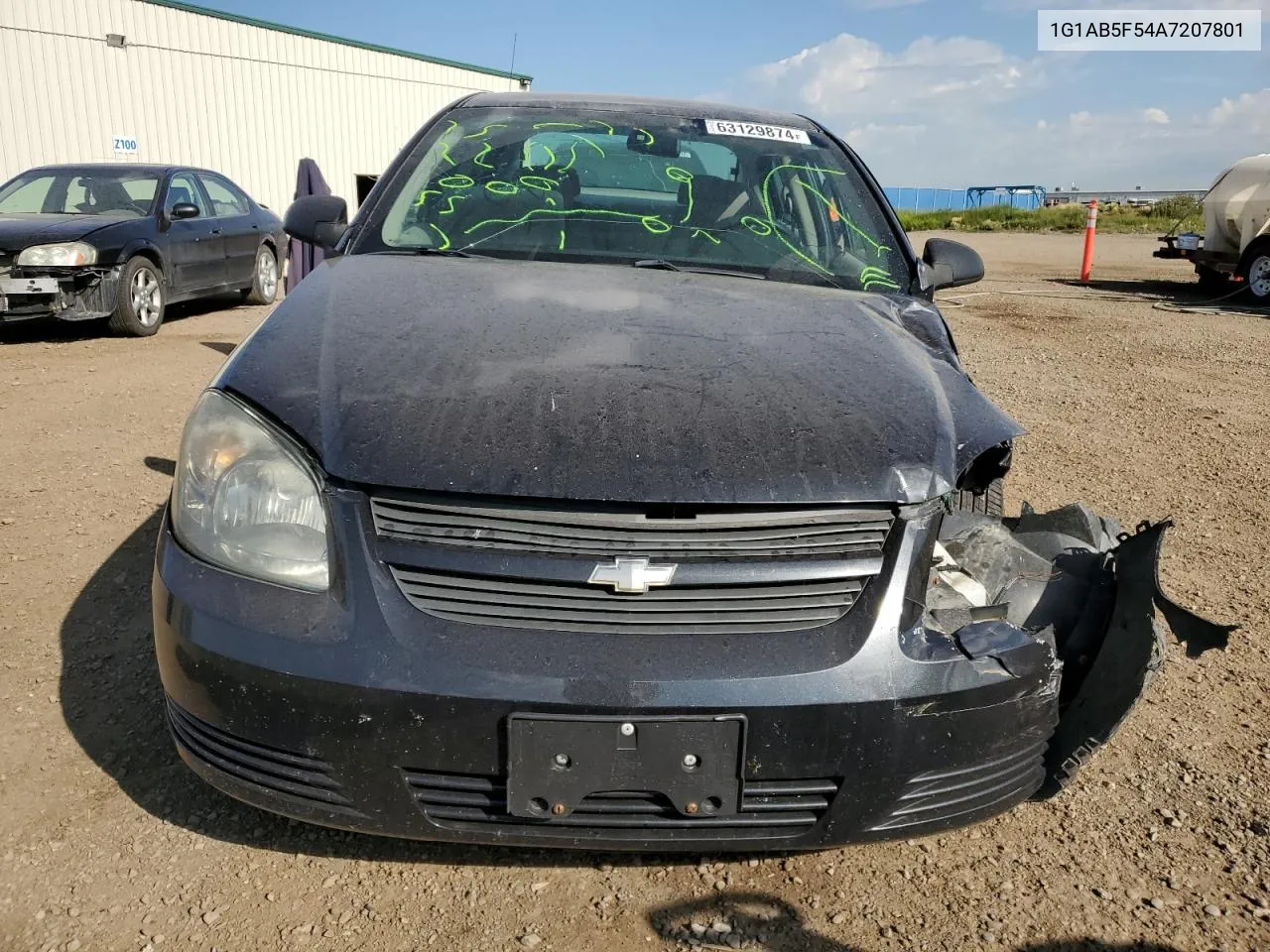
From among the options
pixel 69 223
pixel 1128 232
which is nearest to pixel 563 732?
pixel 69 223

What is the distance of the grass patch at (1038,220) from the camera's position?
39381 mm

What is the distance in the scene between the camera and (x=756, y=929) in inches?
76.6

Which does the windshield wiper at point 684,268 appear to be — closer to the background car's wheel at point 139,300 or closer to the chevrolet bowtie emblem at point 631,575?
the chevrolet bowtie emblem at point 631,575

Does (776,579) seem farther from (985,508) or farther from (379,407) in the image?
(985,508)

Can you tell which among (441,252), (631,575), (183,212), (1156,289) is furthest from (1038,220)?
(631,575)

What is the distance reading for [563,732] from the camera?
5.47ft

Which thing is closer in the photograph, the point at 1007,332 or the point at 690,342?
the point at 690,342

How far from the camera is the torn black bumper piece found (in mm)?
1670

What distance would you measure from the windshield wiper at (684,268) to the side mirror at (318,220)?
3.23ft

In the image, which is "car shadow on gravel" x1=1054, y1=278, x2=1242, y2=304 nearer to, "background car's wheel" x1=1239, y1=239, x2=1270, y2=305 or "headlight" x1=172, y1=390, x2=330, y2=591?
"background car's wheel" x1=1239, y1=239, x2=1270, y2=305

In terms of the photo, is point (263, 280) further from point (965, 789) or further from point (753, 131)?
point (965, 789)

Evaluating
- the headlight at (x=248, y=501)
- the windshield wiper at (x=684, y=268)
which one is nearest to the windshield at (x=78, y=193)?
the windshield wiper at (x=684, y=268)

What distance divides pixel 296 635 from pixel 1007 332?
10051mm

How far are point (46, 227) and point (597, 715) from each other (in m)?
8.36
